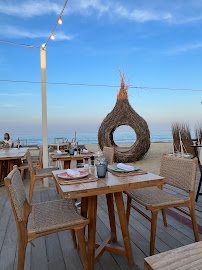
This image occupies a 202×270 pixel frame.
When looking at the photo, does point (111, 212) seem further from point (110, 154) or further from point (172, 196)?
point (110, 154)

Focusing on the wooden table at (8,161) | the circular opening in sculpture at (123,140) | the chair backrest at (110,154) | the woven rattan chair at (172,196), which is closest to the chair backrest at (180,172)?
the woven rattan chair at (172,196)

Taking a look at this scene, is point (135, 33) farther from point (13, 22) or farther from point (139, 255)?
point (139, 255)

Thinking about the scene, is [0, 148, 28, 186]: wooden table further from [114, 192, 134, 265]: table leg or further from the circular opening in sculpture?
the circular opening in sculpture

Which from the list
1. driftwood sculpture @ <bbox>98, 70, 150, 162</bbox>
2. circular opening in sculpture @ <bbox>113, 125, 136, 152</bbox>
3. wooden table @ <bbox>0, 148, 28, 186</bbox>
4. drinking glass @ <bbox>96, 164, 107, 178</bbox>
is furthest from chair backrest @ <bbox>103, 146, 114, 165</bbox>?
circular opening in sculpture @ <bbox>113, 125, 136, 152</bbox>

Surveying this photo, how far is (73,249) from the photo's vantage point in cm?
179

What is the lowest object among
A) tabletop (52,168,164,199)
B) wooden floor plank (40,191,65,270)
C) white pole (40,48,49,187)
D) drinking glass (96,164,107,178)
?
wooden floor plank (40,191,65,270)

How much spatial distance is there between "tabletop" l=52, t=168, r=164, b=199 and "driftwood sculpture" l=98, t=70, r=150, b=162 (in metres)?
5.05

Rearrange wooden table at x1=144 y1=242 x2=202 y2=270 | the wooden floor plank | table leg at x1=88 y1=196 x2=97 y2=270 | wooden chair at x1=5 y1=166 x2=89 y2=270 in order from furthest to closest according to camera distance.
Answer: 1. the wooden floor plank
2. table leg at x1=88 y1=196 x2=97 y2=270
3. wooden chair at x1=5 y1=166 x2=89 y2=270
4. wooden table at x1=144 y1=242 x2=202 y2=270

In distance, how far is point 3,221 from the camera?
2.40 m

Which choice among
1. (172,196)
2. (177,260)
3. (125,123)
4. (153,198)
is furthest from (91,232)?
(125,123)

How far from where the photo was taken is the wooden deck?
159 centimetres

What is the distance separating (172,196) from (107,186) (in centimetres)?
82

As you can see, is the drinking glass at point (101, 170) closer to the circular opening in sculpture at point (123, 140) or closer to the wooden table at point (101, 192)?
the wooden table at point (101, 192)

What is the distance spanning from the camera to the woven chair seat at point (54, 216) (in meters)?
1.35
